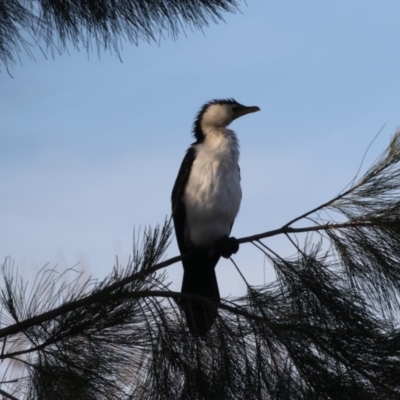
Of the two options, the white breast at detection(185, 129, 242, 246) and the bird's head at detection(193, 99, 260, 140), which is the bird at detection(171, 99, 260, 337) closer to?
the white breast at detection(185, 129, 242, 246)

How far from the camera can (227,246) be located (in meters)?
3.89

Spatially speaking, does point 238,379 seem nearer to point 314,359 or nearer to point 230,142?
point 314,359

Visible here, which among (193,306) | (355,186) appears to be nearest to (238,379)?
(193,306)

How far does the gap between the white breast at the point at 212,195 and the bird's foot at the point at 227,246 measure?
0.19 ft

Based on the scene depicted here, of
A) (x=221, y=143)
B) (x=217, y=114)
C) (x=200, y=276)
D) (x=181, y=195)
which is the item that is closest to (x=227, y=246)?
(x=200, y=276)

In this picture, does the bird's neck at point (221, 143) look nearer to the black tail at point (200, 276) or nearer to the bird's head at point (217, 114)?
the bird's head at point (217, 114)

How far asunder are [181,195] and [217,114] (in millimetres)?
566

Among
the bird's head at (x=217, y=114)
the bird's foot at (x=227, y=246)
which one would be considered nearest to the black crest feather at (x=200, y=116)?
the bird's head at (x=217, y=114)

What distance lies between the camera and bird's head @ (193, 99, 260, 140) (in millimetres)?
4316

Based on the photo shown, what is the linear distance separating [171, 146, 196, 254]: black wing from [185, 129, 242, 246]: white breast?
27 millimetres

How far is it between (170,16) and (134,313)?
53.0 inches

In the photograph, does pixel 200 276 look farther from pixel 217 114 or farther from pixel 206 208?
pixel 217 114

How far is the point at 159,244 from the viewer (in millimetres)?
2588

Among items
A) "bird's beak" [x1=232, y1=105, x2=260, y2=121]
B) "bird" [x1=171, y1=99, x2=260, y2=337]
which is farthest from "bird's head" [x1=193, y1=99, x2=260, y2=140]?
"bird" [x1=171, y1=99, x2=260, y2=337]
